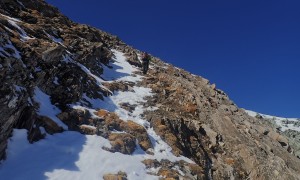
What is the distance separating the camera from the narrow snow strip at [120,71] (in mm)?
38531

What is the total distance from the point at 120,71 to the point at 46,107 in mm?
19520

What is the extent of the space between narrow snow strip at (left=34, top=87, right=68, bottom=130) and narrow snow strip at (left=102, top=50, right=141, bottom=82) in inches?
524

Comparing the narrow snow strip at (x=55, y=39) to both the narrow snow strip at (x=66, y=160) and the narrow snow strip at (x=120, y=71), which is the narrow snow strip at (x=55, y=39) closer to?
the narrow snow strip at (x=120, y=71)

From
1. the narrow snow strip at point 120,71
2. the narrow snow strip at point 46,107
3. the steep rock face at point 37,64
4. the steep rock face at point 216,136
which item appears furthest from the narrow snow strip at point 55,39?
the narrow snow strip at point 46,107

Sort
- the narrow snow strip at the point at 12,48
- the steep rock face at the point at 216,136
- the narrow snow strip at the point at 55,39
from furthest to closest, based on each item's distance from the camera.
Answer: the narrow snow strip at the point at 55,39 → the steep rock face at the point at 216,136 → the narrow snow strip at the point at 12,48

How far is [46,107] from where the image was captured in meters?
23.1

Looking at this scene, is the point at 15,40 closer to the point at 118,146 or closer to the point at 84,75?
the point at 84,75

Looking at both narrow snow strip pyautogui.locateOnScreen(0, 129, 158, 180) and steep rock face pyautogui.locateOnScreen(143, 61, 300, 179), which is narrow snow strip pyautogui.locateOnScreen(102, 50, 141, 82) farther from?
narrow snow strip pyautogui.locateOnScreen(0, 129, 158, 180)

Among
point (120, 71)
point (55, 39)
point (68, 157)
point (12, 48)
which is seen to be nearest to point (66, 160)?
point (68, 157)

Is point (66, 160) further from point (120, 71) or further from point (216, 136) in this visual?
point (120, 71)

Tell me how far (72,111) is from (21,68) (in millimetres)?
4793

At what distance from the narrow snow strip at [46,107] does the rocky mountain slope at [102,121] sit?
3.7 inches

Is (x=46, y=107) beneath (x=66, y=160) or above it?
above

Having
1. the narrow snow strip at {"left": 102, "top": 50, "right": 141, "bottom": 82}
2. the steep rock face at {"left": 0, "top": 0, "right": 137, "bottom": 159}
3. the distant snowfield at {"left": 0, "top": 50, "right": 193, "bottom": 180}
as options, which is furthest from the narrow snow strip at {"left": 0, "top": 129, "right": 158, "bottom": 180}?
the narrow snow strip at {"left": 102, "top": 50, "right": 141, "bottom": 82}
